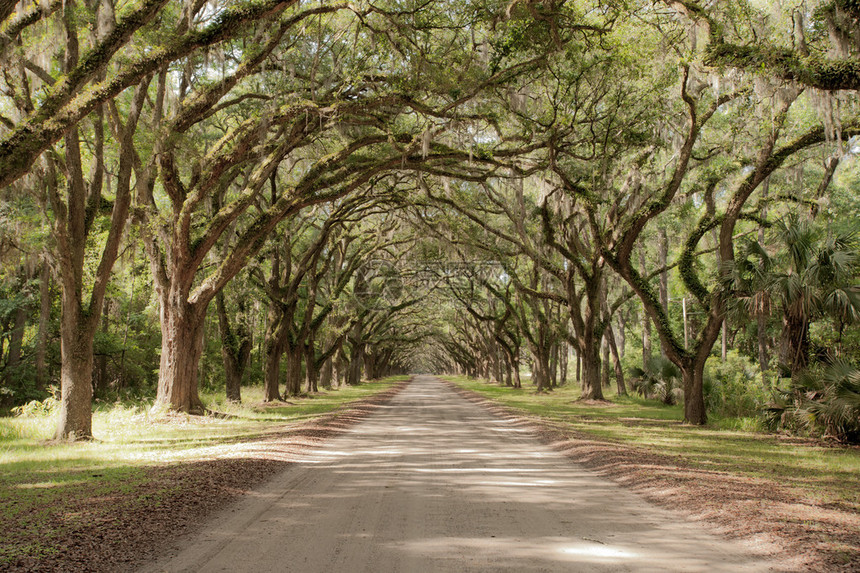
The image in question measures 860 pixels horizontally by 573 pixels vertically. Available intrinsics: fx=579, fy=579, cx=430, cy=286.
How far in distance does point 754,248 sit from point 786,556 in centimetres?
1053

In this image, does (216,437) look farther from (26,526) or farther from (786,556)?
(786,556)

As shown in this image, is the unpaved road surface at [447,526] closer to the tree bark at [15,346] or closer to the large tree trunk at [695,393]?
the large tree trunk at [695,393]

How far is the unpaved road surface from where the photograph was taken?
3.99 meters

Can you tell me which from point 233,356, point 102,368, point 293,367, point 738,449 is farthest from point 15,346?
point 738,449

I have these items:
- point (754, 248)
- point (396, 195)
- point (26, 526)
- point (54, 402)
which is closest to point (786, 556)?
point (26, 526)

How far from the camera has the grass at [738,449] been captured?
7.04m

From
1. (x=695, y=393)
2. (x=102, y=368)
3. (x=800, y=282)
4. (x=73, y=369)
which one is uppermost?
(x=800, y=282)

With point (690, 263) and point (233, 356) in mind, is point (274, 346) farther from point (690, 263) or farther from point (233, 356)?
point (690, 263)

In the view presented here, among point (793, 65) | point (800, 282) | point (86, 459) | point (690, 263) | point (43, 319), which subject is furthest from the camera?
point (43, 319)

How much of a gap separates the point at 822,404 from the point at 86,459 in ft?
41.2

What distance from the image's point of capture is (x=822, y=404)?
10.9m

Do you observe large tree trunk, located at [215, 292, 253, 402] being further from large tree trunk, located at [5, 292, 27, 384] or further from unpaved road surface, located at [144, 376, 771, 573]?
unpaved road surface, located at [144, 376, 771, 573]

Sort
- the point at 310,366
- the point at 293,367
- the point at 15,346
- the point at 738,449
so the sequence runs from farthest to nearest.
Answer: the point at 310,366 → the point at 293,367 → the point at 15,346 → the point at 738,449

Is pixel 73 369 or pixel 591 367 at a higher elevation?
pixel 73 369
